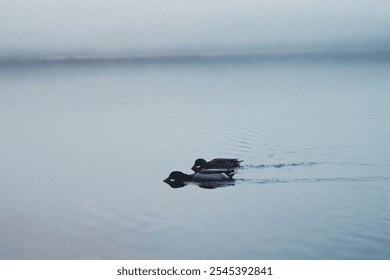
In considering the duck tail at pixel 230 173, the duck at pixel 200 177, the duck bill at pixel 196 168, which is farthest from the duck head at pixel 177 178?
the duck tail at pixel 230 173

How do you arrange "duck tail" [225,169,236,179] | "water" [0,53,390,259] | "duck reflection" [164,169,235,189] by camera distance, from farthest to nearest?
"duck tail" [225,169,236,179] → "duck reflection" [164,169,235,189] → "water" [0,53,390,259]

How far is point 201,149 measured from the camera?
33.3ft

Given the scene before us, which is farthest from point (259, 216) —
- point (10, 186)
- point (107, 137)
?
point (107, 137)

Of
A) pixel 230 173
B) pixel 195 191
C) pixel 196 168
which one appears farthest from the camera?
pixel 196 168

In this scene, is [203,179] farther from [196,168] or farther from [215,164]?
[215,164]

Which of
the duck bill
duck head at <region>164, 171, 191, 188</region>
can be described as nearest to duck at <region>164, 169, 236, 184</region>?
duck head at <region>164, 171, 191, 188</region>

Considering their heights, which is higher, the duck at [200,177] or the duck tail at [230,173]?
the duck tail at [230,173]

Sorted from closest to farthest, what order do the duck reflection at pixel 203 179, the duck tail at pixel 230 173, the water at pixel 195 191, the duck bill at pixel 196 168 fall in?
the water at pixel 195 191 → the duck reflection at pixel 203 179 → the duck tail at pixel 230 173 → the duck bill at pixel 196 168

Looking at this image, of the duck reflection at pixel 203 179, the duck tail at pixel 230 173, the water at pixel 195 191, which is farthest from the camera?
the duck tail at pixel 230 173

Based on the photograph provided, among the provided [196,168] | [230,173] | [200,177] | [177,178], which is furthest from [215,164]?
[177,178]

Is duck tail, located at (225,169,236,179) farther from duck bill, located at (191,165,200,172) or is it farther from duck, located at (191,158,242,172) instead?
duck bill, located at (191,165,200,172)

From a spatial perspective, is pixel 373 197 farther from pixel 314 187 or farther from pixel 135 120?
pixel 135 120

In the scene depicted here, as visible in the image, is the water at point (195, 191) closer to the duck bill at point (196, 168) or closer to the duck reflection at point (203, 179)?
the duck reflection at point (203, 179)

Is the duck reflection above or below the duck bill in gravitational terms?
below
